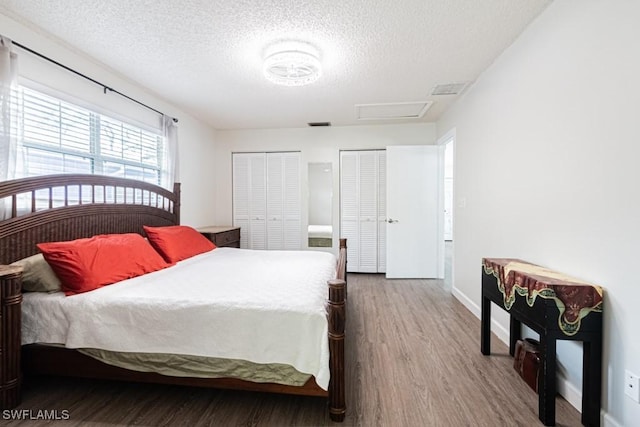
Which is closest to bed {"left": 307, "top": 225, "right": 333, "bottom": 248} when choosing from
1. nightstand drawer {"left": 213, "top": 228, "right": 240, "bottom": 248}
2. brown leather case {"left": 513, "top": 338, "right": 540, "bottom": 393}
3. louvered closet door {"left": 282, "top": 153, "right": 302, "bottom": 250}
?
louvered closet door {"left": 282, "top": 153, "right": 302, "bottom": 250}

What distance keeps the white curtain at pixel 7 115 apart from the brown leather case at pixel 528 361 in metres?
3.54

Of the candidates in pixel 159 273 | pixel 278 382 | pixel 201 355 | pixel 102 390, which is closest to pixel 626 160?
pixel 278 382

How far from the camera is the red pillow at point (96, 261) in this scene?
1801 millimetres

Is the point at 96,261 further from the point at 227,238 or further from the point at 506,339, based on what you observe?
the point at 506,339

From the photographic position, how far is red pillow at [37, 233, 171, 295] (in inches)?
70.9

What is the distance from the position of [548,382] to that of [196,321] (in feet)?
6.20

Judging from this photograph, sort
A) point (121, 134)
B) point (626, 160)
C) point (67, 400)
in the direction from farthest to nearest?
1. point (121, 134)
2. point (67, 400)
3. point (626, 160)

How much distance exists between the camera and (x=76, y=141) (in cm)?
247

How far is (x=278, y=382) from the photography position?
154 centimetres

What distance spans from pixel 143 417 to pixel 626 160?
2.75 metres

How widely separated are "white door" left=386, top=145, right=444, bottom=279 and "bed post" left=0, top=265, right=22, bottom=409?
3.97m

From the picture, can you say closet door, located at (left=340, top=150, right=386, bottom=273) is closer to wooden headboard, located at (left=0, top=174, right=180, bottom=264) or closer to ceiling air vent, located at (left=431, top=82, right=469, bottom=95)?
ceiling air vent, located at (left=431, top=82, right=469, bottom=95)

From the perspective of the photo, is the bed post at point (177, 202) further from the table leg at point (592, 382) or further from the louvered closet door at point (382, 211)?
the table leg at point (592, 382)

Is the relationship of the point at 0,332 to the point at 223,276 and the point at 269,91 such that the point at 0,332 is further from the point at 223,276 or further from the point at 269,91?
the point at 269,91
